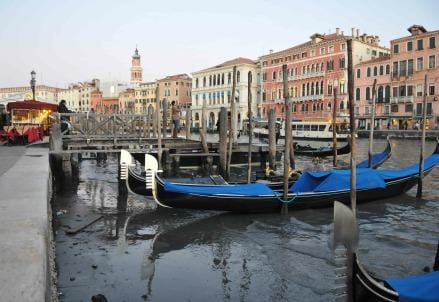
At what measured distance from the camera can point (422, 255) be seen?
5.02m

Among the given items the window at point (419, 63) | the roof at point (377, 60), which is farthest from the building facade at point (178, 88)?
the window at point (419, 63)

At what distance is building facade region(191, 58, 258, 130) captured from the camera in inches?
1773

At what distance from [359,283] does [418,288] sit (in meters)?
0.37

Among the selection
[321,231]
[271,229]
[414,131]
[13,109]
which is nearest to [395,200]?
[321,231]

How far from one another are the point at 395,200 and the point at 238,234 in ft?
12.4

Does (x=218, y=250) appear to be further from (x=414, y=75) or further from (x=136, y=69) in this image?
(x=136, y=69)

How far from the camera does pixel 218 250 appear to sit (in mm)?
5109

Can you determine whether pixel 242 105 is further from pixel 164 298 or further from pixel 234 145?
pixel 164 298

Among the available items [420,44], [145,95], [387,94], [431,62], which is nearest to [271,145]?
[431,62]

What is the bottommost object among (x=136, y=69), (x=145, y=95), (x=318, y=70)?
(x=145, y=95)

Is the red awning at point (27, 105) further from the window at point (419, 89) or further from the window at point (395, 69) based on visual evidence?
the window at point (395, 69)

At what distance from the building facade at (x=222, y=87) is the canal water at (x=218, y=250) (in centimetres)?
3651

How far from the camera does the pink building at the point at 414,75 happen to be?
30.3 m

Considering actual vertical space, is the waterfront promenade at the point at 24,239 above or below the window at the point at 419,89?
below
